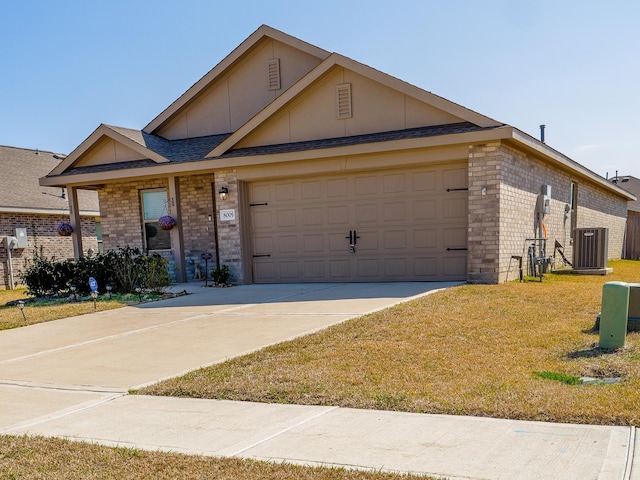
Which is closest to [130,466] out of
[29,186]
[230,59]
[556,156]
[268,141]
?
[268,141]

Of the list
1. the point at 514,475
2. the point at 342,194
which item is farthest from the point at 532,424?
the point at 342,194

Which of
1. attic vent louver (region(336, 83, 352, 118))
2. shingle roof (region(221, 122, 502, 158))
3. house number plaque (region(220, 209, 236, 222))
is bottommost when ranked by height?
house number plaque (region(220, 209, 236, 222))

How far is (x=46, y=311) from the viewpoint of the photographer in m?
9.98

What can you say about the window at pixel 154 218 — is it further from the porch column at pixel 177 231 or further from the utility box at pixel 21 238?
the utility box at pixel 21 238

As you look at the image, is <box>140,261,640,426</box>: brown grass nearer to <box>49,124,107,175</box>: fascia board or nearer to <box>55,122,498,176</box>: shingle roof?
<box>55,122,498,176</box>: shingle roof

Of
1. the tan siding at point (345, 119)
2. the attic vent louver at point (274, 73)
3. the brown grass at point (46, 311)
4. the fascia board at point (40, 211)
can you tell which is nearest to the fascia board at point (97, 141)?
the tan siding at point (345, 119)

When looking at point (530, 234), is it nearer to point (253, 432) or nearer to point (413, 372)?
point (413, 372)

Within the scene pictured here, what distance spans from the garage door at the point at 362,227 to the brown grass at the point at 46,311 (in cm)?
399

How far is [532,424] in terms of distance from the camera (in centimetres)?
346

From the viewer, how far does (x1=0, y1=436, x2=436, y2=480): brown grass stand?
2.92 m

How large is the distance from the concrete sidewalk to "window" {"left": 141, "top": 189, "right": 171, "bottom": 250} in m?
7.93

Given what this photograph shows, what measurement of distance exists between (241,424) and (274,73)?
12939 mm

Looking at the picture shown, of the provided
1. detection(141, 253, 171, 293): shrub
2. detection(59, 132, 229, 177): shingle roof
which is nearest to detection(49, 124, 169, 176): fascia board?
detection(59, 132, 229, 177): shingle roof

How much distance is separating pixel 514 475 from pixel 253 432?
1730 millimetres
